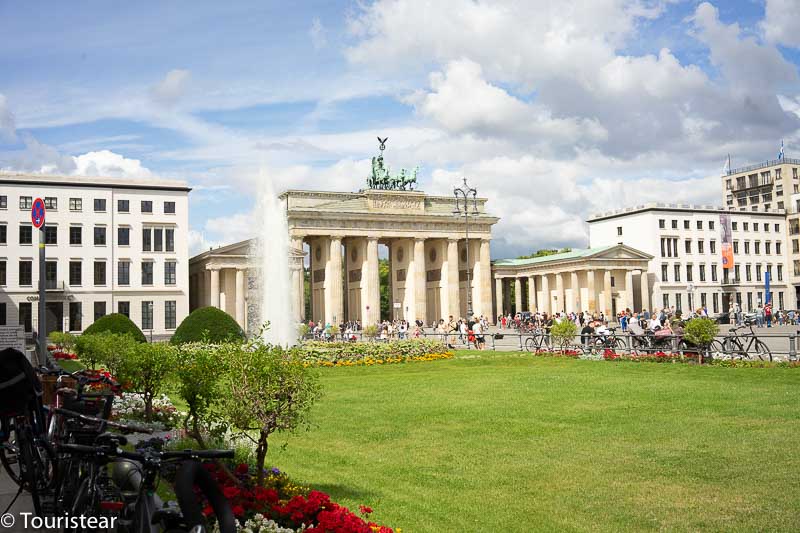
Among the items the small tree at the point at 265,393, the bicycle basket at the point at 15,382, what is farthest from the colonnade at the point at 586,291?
the bicycle basket at the point at 15,382

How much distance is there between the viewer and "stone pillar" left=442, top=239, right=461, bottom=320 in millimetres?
89250

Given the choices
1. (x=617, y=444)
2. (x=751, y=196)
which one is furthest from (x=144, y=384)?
(x=751, y=196)

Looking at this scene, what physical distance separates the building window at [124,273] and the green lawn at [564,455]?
2037 inches

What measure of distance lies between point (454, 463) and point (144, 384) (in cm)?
629

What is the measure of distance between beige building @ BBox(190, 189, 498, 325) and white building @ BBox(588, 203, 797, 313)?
22.0m

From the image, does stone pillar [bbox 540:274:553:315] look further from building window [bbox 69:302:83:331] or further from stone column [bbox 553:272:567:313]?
building window [bbox 69:302:83:331]

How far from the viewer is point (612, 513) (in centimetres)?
844

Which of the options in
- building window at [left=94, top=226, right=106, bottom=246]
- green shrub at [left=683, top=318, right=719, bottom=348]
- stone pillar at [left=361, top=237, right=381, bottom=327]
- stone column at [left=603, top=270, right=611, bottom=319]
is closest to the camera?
green shrub at [left=683, top=318, right=719, bottom=348]

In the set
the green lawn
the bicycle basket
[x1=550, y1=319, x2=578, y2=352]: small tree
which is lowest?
the green lawn

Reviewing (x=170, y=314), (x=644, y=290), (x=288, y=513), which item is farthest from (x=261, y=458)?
(x=644, y=290)

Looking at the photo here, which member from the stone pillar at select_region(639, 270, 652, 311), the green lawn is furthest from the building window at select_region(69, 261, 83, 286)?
the stone pillar at select_region(639, 270, 652, 311)

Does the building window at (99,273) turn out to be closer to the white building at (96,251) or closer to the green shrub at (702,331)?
the white building at (96,251)

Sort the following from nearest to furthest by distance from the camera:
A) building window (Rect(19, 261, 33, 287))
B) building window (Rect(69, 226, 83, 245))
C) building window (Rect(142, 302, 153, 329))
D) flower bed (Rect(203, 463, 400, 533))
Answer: flower bed (Rect(203, 463, 400, 533)) → building window (Rect(19, 261, 33, 287)) → building window (Rect(69, 226, 83, 245)) → building window (Rect(142, 302, 153, 329))

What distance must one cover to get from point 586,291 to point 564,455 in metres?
81.8
